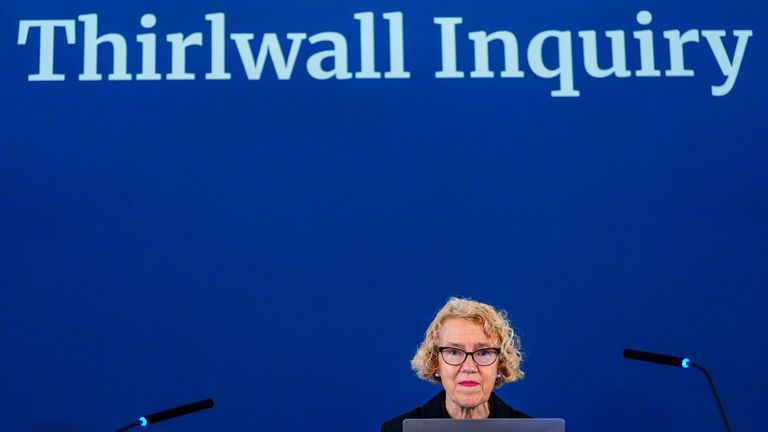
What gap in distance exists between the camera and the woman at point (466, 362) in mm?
3088

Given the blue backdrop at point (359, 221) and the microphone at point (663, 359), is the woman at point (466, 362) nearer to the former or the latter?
the blue backdrop at point (359, 221)

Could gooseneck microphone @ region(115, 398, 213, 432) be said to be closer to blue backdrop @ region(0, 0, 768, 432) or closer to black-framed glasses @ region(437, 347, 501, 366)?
blue backdrop @ region(0, 0, 768, 432)

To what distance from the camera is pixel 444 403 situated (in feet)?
10.5

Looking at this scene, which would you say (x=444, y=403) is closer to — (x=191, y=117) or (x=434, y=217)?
(x=434, y=217)

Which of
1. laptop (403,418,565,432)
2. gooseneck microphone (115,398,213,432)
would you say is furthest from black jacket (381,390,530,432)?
laptop (403,418,565,432)

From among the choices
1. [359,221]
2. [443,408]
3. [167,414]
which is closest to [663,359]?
[443,408]

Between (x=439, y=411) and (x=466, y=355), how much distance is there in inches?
8.0

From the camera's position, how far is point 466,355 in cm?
310

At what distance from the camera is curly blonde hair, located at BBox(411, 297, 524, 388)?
3139 millimetres

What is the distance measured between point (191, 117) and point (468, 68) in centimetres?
94

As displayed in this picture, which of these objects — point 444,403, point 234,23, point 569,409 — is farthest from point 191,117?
point 569,409

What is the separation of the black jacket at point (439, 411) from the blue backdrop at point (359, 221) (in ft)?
0.72

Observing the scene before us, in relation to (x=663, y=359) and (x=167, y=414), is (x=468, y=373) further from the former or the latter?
(x=167, y=414)

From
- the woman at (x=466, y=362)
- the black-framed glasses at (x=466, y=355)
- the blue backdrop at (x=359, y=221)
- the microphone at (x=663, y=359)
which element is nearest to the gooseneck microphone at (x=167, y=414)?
the blue backdrop at (x=359, y=221)
